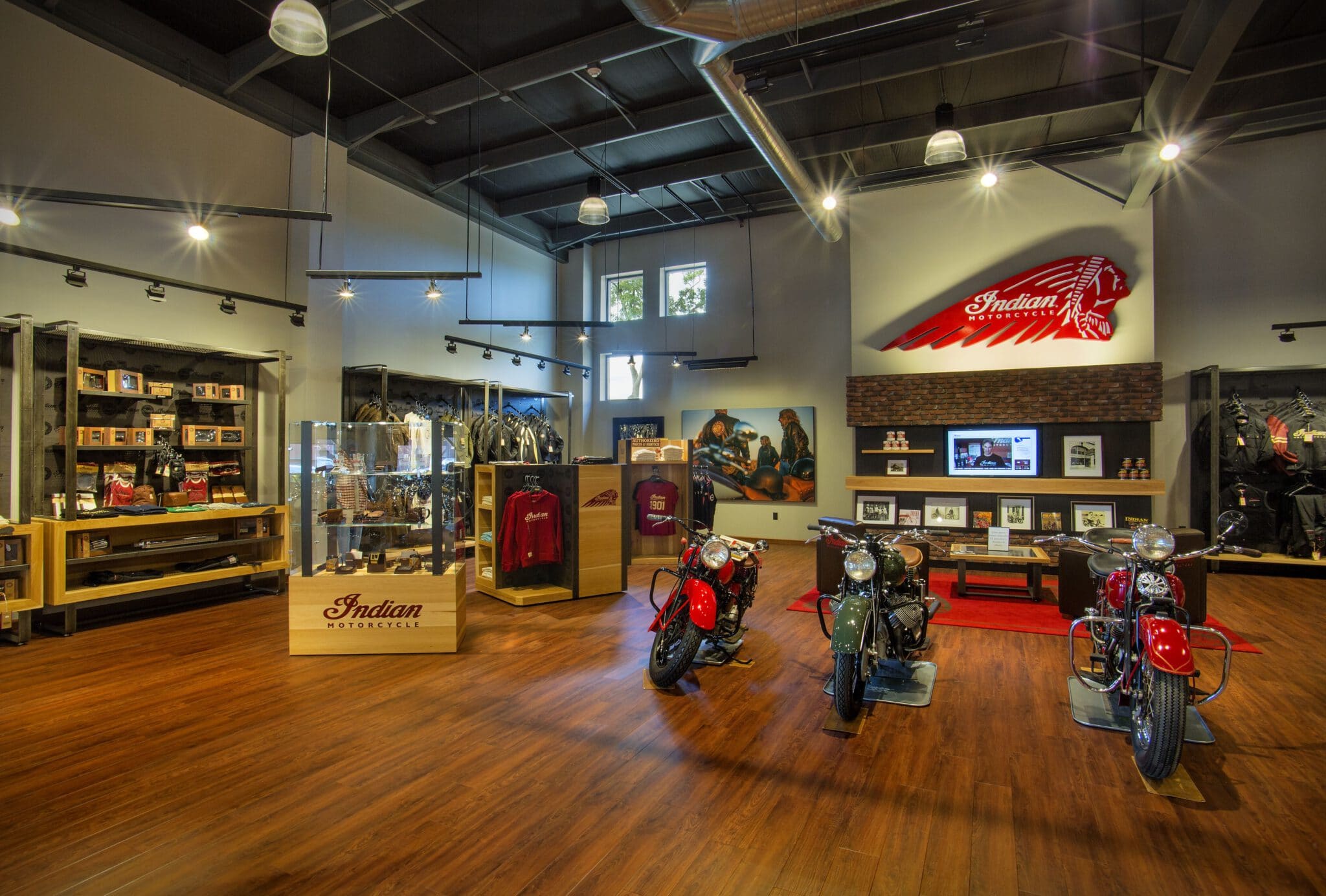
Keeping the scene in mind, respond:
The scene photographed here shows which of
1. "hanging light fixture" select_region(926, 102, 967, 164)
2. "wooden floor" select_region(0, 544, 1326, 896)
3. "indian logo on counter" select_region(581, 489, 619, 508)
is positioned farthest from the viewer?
"indian logo on counter" select_region(581, 489, 619, 508)

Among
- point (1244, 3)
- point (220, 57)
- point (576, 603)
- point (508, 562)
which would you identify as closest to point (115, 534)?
point (508, 562)

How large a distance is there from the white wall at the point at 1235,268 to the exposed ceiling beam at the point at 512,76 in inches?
271

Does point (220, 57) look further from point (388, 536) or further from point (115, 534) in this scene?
point (388, 536)

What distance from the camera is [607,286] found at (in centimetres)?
1210

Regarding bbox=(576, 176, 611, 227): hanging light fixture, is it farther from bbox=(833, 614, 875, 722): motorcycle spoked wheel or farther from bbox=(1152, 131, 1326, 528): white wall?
bbox=(1152, 131, 1326, 528): white wall

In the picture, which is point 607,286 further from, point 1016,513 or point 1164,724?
point 1164,724

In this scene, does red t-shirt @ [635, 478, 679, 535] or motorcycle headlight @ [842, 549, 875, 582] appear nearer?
motorcycle headlight @ [842, 549, 875, 582]

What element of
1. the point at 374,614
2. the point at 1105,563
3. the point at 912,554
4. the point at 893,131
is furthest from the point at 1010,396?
the point at 374,614

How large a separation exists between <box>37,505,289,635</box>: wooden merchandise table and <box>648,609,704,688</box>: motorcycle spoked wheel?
4588mm

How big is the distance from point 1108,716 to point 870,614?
137 cm

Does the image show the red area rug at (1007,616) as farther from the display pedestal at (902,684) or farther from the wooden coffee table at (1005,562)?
the display pedestal at (902,684)

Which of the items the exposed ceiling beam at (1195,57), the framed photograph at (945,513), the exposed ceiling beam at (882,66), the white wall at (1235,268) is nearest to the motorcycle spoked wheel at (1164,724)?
the exposed ceiling beam at (1195,57)

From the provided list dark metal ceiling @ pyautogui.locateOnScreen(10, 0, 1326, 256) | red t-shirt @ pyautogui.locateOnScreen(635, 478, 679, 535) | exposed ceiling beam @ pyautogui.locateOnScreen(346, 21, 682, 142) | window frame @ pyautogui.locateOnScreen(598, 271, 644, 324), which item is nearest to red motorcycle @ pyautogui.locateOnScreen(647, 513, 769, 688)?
red t-shirt @ pyautogui.locateOnScreen(635, 478, 679, 535)

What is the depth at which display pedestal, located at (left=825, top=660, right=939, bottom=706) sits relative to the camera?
3803mm
